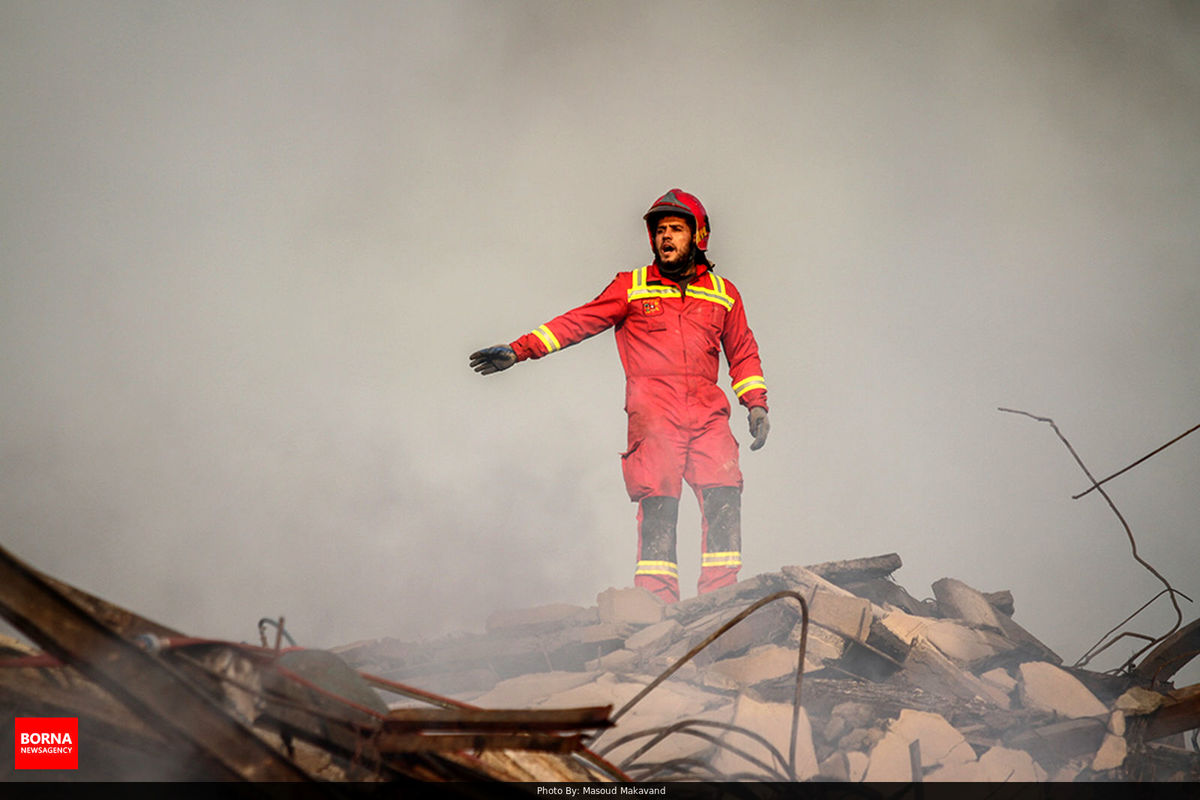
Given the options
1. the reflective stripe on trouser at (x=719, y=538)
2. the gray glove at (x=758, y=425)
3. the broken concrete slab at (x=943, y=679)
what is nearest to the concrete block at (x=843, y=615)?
the broken concrete slab at (x=943, y=679)

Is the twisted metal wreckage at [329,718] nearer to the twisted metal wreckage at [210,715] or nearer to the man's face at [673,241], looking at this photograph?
the twisted metal wreckage at [210,715]

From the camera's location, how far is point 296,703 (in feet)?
5.63

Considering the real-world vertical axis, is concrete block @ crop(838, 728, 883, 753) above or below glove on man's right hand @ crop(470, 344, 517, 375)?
below

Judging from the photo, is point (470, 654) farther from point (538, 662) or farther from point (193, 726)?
point (193, 726)

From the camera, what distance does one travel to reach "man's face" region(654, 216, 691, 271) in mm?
5758

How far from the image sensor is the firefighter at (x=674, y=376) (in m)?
5.46

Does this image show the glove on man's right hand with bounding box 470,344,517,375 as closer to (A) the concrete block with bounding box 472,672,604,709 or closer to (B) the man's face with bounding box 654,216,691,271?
(B) the man's face with bounding box 654,216,691,271

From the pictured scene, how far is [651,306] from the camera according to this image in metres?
5.85

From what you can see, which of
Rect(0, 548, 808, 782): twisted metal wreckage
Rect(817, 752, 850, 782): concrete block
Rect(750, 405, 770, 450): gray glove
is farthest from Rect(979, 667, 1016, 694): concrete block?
Rect(0, 548, 808, 782): twisted metal wreckage

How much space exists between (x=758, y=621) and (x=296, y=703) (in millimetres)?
2995

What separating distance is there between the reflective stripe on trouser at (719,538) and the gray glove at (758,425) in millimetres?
439

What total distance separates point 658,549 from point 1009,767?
9.10 ft

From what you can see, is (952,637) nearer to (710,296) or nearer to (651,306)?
(710,296)

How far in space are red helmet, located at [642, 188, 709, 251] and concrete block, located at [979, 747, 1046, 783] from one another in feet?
12.7
